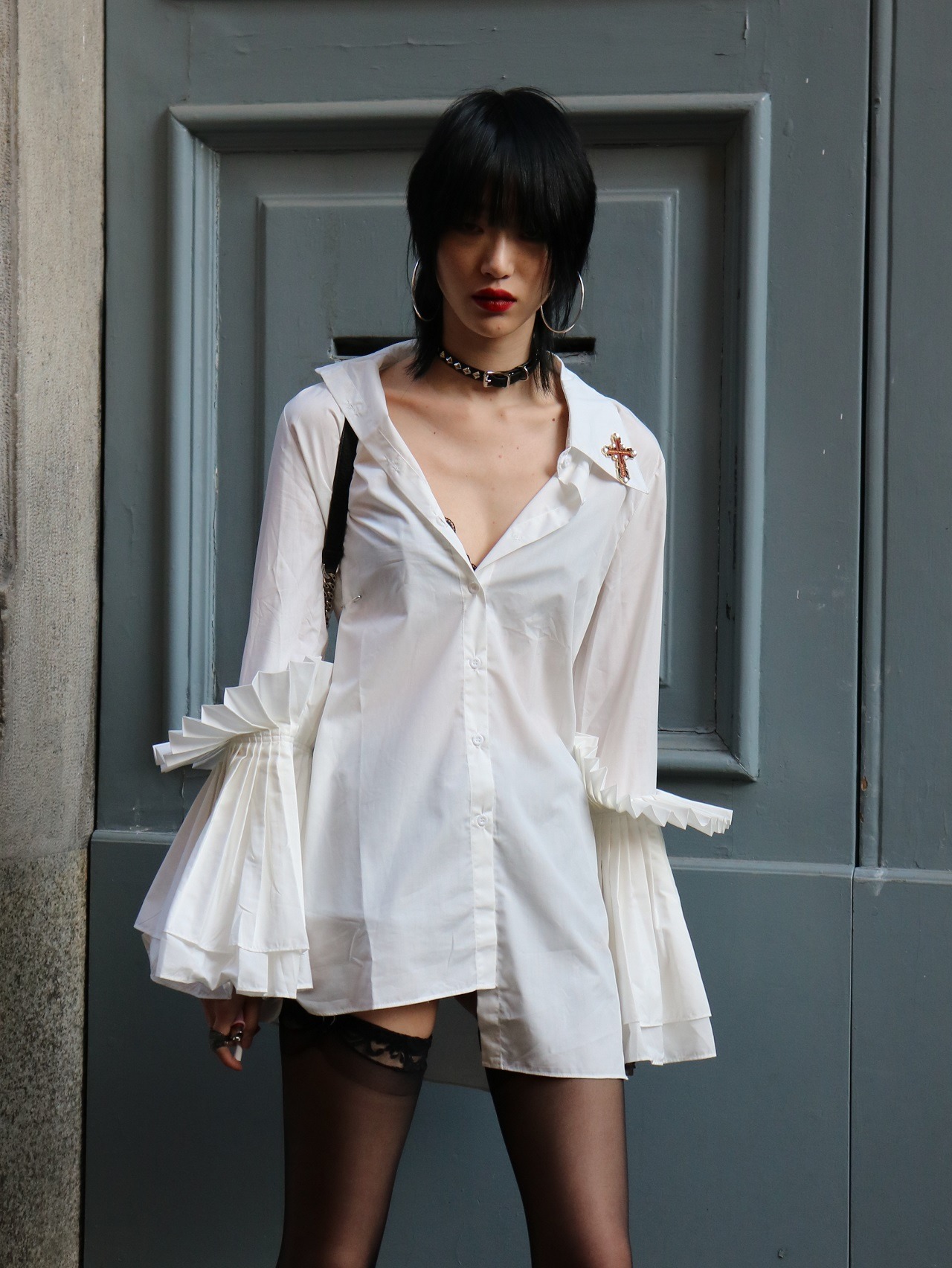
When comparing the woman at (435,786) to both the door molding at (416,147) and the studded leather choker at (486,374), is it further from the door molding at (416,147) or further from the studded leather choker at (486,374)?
the door molding at (416,147)

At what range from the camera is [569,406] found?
1.91 meters

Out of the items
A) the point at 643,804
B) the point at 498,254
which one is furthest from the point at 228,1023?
the point at 498,254

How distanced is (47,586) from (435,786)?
1.20 metres

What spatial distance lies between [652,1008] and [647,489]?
0.82 m

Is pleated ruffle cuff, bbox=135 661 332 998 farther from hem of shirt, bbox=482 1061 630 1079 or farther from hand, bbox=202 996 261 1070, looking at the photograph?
hem of shirt, bbox=482 1061 630 1079

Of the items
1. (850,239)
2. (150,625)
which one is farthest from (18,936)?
(850,239)

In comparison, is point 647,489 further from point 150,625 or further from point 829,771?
point 150,625

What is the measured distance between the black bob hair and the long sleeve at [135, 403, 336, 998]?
379mm

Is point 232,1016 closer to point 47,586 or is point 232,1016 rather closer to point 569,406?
point 569,406

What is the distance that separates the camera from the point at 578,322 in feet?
8.52

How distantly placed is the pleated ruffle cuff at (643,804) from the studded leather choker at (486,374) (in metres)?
0.58

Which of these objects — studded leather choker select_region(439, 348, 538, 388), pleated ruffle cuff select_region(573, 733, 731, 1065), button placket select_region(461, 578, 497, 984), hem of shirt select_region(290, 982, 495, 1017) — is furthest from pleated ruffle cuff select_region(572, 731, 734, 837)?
studded leather choker select_region(439, 348, 538, 388)

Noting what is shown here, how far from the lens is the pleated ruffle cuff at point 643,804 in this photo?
1.88 meters

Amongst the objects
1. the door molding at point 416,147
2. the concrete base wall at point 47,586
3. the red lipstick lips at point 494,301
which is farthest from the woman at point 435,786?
the concrete base wall at point 47,586
